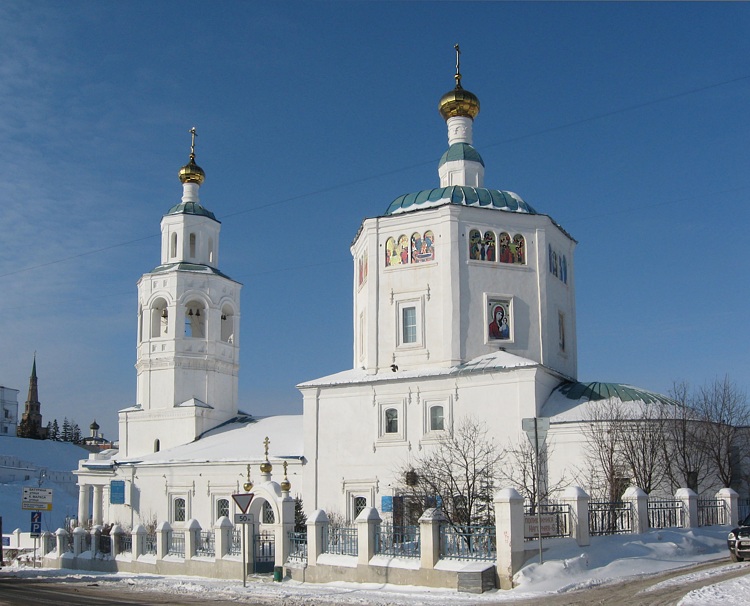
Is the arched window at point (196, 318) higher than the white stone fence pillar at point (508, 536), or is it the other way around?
the arched window at point (196, 318)

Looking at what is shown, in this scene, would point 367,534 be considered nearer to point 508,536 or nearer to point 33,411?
point 508,536

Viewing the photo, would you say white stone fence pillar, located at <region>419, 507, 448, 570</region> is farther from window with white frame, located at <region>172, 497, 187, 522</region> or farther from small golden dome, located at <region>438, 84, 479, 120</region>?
window with white frame, located at <region>172, 497, 187, 522</region>

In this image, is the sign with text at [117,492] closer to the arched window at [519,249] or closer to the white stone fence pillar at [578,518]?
the arched window at [519,249]

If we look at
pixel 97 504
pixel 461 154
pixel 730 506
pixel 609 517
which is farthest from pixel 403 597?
pixel 97 504

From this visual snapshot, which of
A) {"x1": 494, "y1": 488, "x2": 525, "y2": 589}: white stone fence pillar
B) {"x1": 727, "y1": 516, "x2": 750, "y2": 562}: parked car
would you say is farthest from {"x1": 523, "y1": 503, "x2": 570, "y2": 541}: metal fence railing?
{"x1": 727, "y1": 516, "x2": 750, "y2": 562}: parked car

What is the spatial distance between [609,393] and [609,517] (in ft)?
31.9

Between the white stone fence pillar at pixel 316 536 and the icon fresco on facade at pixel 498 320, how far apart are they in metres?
11.6

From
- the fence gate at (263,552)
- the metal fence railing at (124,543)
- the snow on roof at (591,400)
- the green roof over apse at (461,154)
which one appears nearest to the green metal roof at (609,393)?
the snow on roof at (591,400)

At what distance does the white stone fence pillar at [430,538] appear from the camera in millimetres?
16656

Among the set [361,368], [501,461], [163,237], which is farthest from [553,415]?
[163,237]

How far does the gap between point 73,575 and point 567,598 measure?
1515 centimetres

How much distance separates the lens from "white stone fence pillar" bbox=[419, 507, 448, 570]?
1666cm

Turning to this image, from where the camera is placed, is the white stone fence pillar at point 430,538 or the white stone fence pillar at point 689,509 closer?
the white stone fence pillar at point 430,538

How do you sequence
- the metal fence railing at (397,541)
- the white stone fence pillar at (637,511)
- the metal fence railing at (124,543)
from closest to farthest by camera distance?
the metal fence railing at (397,541) < the white stone fence pillar at (637,511) < the metal fence railing at (124,543)
